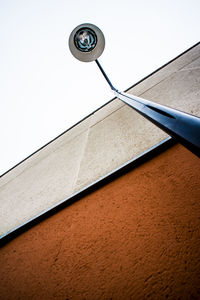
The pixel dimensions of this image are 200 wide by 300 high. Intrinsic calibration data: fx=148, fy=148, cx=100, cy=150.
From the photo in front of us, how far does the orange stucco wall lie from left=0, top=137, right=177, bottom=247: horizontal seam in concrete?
0.04 meters

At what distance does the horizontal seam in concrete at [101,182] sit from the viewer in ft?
4.06

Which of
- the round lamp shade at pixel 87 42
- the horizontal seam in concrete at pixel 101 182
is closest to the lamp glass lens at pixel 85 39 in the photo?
the round lamp shade at pixel 87 42

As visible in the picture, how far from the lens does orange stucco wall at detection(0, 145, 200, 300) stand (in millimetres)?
725

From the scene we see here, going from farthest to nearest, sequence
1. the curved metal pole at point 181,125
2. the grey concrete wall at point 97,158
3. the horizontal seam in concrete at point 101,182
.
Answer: the grey concrete wall at point 97,158 → the horizontal seam in concrete at point 101,182 → the curved metal pole at point 181,125

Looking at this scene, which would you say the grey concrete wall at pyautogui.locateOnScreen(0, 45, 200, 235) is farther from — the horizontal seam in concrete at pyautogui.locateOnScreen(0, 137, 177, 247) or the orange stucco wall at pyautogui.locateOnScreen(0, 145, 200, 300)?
the orange stucco wall at pyautogui.locateOnScreen(0, 145, 200, 300)

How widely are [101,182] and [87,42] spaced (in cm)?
165

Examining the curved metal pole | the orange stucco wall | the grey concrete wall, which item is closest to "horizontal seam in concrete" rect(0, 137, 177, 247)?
the orange stucco wall

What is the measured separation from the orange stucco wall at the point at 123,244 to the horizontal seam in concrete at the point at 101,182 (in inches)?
1.7

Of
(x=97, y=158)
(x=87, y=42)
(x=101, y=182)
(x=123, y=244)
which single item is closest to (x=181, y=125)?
(x=123, y=244)

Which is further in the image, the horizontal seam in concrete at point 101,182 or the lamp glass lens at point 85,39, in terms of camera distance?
the lamp glass lens at point 85,39

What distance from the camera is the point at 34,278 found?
104 cm

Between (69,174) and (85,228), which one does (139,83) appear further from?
(85,228)

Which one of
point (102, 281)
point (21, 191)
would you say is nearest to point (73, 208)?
point (102, 281)

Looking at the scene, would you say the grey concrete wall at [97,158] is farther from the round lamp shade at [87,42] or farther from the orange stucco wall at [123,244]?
the round lamp shade at [87,42]
